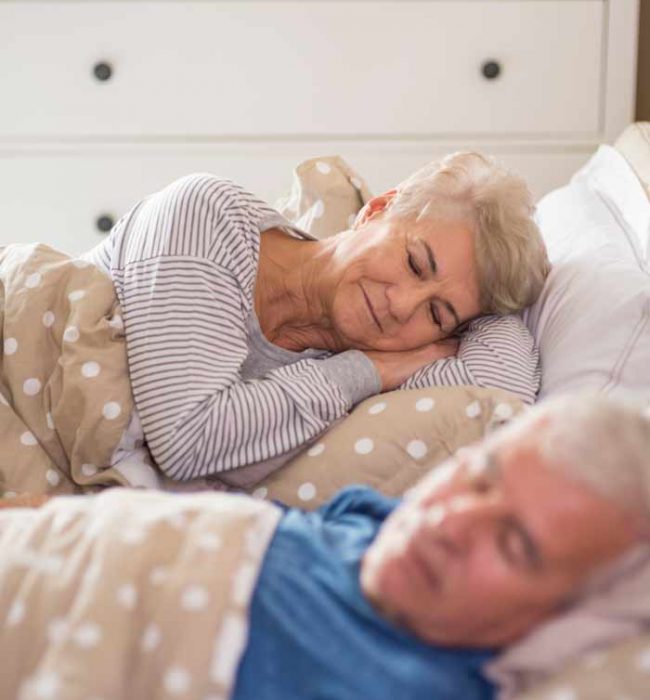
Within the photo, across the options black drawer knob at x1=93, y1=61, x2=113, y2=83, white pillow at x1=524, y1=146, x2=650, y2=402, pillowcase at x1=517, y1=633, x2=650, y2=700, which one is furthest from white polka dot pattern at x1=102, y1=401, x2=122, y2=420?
black drawer knob at x1=93, y1=61, x2=113, y2=83

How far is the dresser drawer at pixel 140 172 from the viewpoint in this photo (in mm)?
2342

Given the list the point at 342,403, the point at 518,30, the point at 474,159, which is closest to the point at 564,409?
the point at 342,403

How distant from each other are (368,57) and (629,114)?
0.56m

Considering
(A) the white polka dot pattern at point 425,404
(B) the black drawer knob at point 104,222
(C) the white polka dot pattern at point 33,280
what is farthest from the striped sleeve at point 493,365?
(B) the black drawer knob at point 104,222

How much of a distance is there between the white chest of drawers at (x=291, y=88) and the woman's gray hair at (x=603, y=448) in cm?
164

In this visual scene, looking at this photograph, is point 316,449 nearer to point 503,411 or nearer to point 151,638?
point 503,411

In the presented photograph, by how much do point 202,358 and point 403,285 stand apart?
0.30 metres

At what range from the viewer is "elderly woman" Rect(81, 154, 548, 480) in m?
1.27

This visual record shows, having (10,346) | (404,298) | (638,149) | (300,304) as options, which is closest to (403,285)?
(404,298)

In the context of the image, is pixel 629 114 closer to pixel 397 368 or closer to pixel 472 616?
pixel 397 368

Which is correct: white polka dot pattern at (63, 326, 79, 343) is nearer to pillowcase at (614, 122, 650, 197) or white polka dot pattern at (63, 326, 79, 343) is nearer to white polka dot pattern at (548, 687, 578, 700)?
white polka dot pattern at (548, 687, 578, 700)

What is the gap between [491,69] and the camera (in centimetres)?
228

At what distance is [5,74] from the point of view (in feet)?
7.89

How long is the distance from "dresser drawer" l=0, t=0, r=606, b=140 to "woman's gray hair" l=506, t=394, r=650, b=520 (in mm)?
1651
